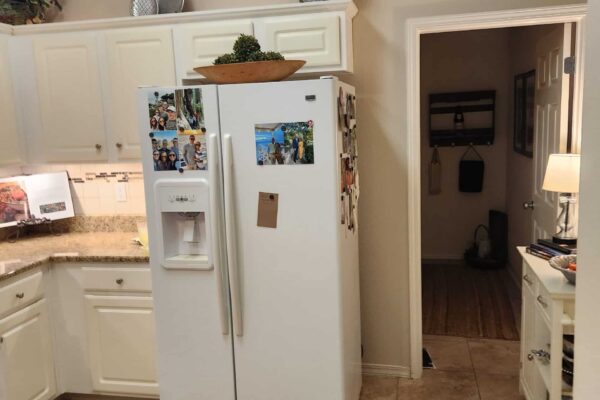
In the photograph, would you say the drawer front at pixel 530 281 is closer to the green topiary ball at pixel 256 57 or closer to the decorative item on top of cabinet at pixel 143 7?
Answer: the green topiary ball at pixel 256 57

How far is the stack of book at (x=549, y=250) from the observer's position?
8.38 feet

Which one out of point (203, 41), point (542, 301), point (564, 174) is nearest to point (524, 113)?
point (564, 174)

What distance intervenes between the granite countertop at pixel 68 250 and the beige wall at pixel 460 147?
325cm

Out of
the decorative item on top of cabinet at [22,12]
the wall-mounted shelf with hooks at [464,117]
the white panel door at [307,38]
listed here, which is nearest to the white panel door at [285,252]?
the white panel door at [307,38]

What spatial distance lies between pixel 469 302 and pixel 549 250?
6.19ft

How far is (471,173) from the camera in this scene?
208 inches

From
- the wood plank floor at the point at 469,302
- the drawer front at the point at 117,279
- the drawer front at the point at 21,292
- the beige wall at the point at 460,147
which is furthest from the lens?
the beige wall at the point at 460,147

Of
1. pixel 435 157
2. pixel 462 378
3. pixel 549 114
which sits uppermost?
pixel 549 114

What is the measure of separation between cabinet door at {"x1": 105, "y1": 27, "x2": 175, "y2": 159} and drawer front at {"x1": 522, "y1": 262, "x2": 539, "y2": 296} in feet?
6.81

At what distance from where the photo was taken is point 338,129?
91.6 inches

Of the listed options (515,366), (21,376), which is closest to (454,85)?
(515,366)

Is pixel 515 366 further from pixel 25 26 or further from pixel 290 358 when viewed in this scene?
pixel 25 26

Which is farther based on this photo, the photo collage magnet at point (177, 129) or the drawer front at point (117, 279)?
the drawer front at point (117, 279)

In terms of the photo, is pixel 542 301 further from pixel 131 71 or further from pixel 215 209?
pixel 131 71
